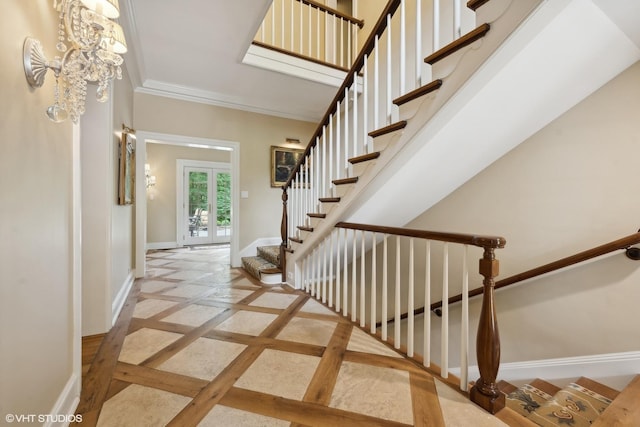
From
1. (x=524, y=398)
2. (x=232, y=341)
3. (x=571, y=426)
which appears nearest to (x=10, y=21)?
(x=232, y=341)

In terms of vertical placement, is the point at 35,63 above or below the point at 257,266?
above

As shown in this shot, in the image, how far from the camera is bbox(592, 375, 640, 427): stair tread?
4.03 feet

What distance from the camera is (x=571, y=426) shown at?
4.50 ft

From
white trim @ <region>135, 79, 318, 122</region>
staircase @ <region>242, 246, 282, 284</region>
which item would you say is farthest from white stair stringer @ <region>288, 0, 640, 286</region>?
white trim @ <region>135, 79, 318, 122</region>

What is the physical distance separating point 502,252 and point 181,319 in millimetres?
2852

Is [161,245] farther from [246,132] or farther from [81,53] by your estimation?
[81,53]

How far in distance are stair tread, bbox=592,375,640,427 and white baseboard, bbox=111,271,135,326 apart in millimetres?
3141

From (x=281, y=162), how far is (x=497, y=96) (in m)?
3.40

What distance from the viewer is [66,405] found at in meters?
1.19

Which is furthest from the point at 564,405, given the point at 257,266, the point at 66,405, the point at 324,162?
the point at 257,266

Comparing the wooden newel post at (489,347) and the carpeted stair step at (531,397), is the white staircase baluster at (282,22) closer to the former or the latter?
the wooden newel post at (489,347)

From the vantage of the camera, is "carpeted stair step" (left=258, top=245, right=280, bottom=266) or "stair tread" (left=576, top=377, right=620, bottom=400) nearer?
"stair tread" (left=576, top=377, right=620, bottom=400)

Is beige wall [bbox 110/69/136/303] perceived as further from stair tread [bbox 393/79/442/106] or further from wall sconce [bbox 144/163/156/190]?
wall sconce [bbox 144/163/156/190]

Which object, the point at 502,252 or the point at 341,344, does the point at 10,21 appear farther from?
the point at 502,252
